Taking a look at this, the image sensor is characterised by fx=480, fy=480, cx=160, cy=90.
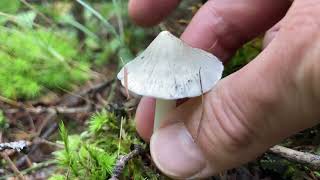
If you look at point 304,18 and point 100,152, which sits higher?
→ point 304,18

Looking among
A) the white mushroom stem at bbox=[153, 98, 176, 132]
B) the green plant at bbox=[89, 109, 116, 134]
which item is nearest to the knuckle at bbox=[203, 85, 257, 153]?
the white mushroom stem at bbox=[153, 98, 176, 132]

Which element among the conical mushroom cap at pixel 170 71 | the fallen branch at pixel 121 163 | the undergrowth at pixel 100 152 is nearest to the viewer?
the conical mushroom cap at pixel 170 71

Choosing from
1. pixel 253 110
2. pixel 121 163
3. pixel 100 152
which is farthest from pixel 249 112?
pixel 100 152

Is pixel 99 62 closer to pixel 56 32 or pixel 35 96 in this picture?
pixel 56 32

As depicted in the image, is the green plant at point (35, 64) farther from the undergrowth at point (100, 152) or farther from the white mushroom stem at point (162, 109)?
the white mushroom stem at point (162, 109)

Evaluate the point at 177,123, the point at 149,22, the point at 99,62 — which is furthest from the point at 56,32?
the point at 177,123

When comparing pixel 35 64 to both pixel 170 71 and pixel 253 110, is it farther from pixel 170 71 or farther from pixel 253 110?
pixel 253 110

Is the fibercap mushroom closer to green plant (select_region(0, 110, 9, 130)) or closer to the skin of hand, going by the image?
the skin of hand

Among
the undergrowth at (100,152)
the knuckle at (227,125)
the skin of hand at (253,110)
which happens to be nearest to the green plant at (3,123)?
the undergrowth at (100,152)
